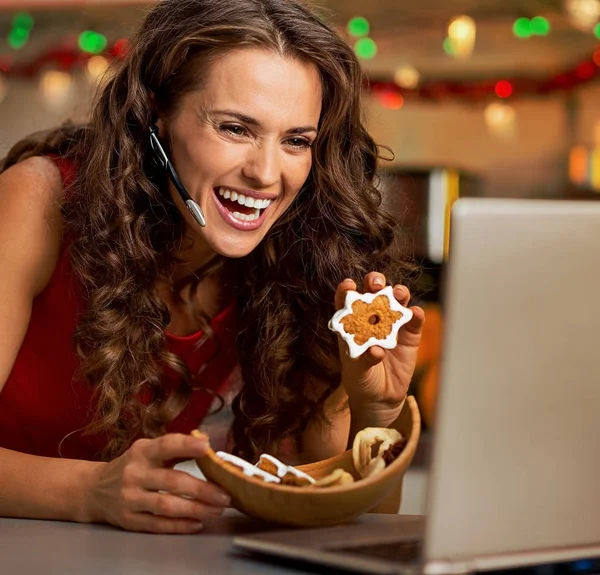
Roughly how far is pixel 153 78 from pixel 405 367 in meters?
0.61

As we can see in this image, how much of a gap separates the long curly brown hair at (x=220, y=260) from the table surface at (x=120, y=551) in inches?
12.9

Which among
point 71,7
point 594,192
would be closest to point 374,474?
point 71,7

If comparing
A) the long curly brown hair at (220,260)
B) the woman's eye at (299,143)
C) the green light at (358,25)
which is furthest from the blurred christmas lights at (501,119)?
the woman's eye at (299,143)

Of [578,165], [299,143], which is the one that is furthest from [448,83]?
[299,143]

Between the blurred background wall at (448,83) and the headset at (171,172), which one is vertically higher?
the blurred background wall at (448,83)

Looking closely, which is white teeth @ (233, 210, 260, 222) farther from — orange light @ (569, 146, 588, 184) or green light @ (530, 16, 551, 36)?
orange light @ (569, 146, 588, 184)

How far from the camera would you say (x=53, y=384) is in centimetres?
167

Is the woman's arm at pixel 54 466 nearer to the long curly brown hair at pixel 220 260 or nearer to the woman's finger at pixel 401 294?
the long curly brown hair at pixel 220 260

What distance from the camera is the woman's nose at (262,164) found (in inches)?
57.8

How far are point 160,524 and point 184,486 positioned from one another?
0.17ft

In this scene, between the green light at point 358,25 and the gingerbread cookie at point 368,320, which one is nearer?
the gingerbread cookie at point 368,320

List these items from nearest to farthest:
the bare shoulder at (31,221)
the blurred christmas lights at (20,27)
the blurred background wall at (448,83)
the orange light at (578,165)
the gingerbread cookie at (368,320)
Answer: the gingerbread cookie at (368,320)
the bare shoulder at (31,221)
the blurred background wall at (448,83)
the blurred christmas lights at (20,27)
the orange light at (578,165)

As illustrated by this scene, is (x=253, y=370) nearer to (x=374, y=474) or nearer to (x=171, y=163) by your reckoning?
(x=171, y=163)

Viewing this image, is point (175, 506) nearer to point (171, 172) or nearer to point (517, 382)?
point (517, 382)
